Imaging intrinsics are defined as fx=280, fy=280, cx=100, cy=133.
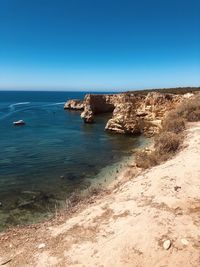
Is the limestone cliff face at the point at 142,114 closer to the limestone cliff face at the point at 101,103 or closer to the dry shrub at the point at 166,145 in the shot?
the limestone cliff face at the point at 101,103

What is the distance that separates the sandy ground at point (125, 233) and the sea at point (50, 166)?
184 inches

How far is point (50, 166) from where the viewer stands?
21531mm

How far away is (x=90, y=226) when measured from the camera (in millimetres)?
8281

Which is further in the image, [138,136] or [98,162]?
[138,136]

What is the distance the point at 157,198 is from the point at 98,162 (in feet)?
44.6

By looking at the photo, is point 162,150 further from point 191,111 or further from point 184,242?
point 191,111

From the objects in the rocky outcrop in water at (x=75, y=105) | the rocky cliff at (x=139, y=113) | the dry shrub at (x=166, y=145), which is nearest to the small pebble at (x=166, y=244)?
the dry shrub at (x=166, y=145)

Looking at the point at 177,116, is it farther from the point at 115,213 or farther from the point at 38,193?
the point at 115,213

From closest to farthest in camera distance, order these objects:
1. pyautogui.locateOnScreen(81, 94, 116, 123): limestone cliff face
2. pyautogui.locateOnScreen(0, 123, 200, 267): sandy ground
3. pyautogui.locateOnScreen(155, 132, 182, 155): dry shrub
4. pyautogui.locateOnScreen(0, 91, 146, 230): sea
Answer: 1. pyautogui.locateOnScreen(0, 123, 200, 267): sandy ground
2. pyautogui.locateOnScreen(0, 91, 146, 230): sea
3. pyautogui.locateOnScreen(155, 132, 182, 155): dry shrub
4. pyautogui.locateOnScreen(81, 94, 116, 123): limestone cliff face

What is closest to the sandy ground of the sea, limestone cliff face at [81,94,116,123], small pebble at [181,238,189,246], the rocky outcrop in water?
small pebble at [181,238,189,246]

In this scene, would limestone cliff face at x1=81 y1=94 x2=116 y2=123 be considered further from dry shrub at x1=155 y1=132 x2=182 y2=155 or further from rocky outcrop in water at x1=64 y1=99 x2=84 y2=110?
dry shrub at x1=155 y1=132 x2=182 y2=155

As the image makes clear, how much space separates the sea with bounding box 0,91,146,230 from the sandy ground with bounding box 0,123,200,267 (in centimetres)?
468

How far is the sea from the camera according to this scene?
47.3ft

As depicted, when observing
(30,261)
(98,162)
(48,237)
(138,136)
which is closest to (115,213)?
(48,237)
